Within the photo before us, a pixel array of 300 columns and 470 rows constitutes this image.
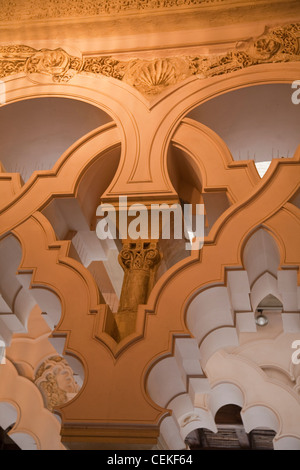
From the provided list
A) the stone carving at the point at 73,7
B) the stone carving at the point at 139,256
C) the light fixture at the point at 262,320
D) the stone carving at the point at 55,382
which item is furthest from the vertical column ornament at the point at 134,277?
the light fixture at the point at 262,320

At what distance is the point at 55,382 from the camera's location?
638cm

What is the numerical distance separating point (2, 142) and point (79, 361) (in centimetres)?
266

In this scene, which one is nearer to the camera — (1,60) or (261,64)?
(261,64)

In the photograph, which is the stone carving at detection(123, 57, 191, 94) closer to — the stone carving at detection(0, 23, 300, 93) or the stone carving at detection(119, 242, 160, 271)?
the stone carving at detection(0, 23, 300, 93)

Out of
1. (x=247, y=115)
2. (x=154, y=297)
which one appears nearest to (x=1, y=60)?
(x=247, y=115)

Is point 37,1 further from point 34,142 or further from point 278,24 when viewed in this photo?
point 278,24

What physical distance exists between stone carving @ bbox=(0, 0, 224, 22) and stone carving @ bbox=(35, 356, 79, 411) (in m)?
3.83

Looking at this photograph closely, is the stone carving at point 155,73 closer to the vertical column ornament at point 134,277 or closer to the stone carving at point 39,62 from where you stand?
the stone carving at point 39,62

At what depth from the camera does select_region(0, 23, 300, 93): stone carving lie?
15.3 ft

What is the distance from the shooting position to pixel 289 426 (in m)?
5.13

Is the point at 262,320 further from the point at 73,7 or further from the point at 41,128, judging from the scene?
the point at 73,7

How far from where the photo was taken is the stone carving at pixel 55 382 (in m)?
6.25

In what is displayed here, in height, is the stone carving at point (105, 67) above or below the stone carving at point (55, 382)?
above

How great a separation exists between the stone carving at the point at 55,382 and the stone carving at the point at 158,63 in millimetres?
3362
